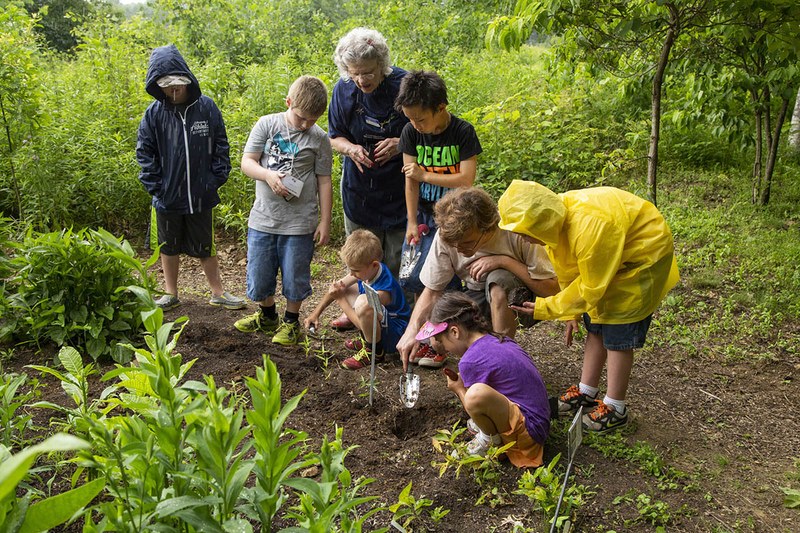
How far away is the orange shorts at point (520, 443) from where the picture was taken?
110 inches

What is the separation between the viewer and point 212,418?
147cm

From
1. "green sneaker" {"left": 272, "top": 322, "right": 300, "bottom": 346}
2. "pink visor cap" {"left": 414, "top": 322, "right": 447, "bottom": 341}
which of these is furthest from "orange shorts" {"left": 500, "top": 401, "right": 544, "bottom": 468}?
"green sneaker" {"left": 272, "top": 322, "right": 300, "bottom": 346}

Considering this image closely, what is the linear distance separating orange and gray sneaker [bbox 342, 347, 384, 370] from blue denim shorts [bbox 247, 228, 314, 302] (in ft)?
1.95

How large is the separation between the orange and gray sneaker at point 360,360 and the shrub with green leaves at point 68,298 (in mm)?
1326

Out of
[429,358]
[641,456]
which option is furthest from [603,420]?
[429,358]

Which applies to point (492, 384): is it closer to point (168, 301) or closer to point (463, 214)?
point (463, 214)

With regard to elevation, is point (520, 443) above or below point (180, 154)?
below

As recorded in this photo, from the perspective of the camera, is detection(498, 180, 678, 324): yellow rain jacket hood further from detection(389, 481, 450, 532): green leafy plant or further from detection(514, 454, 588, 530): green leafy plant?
detection(389, 481, 450, 532): green leafy plant

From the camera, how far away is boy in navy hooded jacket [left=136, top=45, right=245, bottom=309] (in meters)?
4.34

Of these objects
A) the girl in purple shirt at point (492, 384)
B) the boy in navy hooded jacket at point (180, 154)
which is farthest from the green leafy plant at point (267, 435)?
the boy in navy hooded jacket at point (180, 154)

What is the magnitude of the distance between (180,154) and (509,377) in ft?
9.22

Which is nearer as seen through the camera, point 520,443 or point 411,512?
point 411,512

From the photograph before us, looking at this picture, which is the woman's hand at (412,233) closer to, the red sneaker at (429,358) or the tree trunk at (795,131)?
the red sneaker at (429,358)

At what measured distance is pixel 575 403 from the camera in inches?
136
